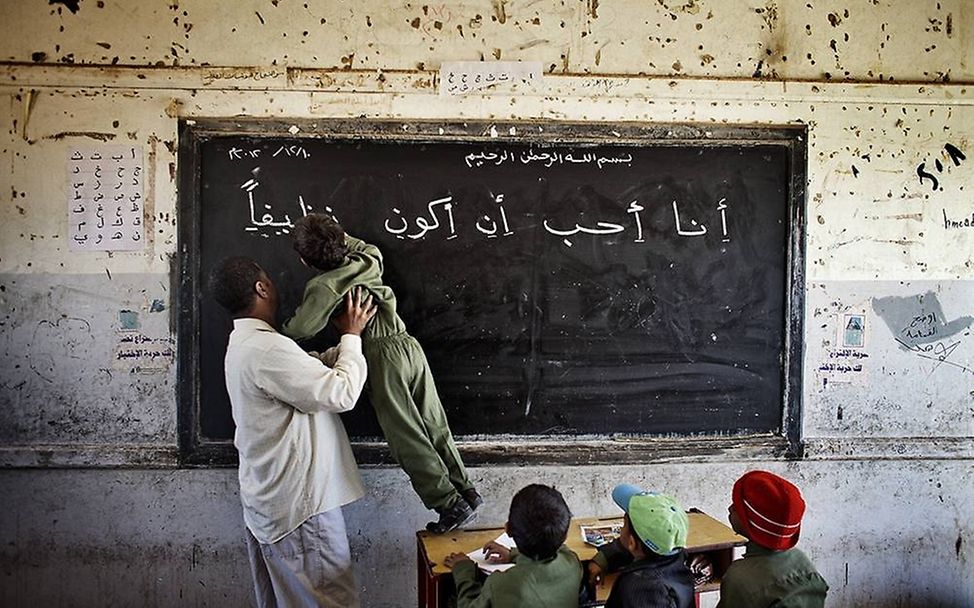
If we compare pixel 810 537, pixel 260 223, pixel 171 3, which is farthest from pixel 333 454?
pixel 810 537

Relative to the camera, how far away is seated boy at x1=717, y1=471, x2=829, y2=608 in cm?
199

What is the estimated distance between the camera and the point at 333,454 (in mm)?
2633

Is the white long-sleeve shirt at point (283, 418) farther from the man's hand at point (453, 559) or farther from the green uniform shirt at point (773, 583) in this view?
the green uniform shirt at point (773, 583)

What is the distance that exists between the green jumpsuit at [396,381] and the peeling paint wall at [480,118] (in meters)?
0.46

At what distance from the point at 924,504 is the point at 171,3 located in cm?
375

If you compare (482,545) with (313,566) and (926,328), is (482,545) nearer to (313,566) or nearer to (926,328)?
(313,566)

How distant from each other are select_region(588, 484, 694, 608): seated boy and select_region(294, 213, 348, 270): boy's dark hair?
1.29m

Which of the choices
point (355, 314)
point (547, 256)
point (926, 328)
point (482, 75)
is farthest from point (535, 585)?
point (926, 328)

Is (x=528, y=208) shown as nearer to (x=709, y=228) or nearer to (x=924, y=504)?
(x=709, y=228)

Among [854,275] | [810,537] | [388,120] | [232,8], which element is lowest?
[810,537]

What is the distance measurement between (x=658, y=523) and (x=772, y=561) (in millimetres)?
298

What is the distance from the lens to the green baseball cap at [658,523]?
6.70ft

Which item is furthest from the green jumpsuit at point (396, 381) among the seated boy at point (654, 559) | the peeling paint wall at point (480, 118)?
the seated boy at point (654, 559)

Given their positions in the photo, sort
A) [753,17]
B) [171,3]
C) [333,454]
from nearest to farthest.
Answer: [333,454] < [171,3] < [753,17]
